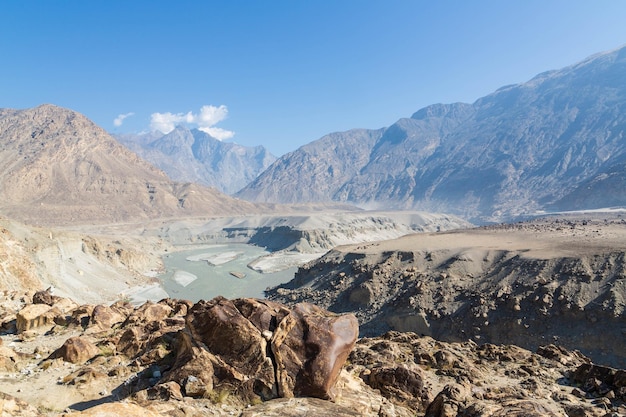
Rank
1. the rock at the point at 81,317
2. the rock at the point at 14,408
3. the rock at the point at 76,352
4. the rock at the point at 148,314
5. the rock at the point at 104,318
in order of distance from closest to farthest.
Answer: the rock at the point at 14,408 < the rock at the point at 76,352 < the rock at the point at 148,314 < the rock at the point at 81,317 < the rock at the point at 104,318

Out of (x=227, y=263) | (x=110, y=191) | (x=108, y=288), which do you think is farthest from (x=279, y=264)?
(x=110, y=191)

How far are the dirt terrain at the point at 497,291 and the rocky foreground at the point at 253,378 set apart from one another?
1583 centimetres

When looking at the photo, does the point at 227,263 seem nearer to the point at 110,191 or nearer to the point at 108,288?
the point at 108,288

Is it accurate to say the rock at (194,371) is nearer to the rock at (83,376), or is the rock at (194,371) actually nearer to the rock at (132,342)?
the rock at (83,376)

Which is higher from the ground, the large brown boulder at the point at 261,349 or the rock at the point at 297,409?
the large brown boulder at the point at 261,349

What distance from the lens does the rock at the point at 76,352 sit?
10.9 meters

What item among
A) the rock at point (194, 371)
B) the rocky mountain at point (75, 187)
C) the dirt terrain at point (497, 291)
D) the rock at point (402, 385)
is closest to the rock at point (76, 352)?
the rock at point (194, 371)

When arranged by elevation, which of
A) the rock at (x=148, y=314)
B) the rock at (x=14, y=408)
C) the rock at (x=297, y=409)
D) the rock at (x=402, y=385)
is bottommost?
the rock at (x=402, y=385)

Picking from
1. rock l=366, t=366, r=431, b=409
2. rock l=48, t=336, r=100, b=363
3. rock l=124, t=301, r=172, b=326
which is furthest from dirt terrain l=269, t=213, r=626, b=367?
rock l=48, t=336, r=100, b=363

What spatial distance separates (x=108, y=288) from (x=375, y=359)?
150 ft

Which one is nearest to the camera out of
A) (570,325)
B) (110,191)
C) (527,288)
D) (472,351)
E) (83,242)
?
(472,351)

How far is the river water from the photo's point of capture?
56.7m

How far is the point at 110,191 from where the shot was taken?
16850 cm

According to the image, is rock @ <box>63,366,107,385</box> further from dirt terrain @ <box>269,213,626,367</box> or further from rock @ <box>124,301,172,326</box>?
dirt terrain @ <box>269,213,626,367</box>
